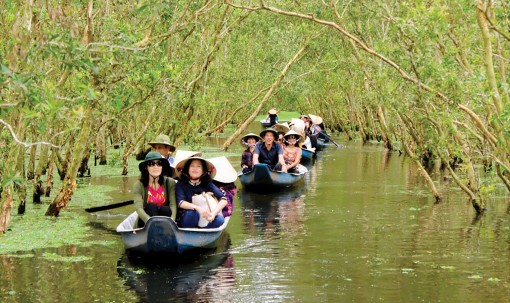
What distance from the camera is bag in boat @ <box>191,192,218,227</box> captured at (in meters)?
13.2

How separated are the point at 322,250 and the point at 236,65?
32.3 metres

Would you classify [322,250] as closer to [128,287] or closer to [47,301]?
[128,287]

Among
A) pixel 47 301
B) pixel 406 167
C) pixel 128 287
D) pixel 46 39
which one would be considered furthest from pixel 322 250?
pixel 406 167

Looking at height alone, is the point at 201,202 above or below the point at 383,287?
above

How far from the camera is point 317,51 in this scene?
34281mm

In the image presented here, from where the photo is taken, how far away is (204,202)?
1331 centimetres

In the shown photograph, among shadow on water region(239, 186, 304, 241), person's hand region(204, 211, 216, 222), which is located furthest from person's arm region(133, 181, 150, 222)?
shadow on water region(239, 186, 304, 241)

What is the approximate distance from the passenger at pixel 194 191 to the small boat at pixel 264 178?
7.41m

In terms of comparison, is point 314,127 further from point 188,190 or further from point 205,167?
point 188,190

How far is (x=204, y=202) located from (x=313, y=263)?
6.26 feet

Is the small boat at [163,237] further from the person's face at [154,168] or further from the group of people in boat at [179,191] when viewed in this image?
the person's face at [154,168]

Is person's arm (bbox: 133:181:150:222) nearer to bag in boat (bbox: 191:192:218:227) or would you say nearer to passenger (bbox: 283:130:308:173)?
bag in boat (bbox: 191:192:218:227)

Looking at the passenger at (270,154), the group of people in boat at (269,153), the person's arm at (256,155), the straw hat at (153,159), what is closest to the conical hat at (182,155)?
the straw hat at (153,159)

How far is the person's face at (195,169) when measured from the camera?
43.6 feet
